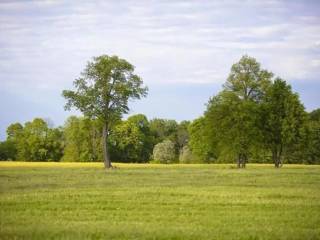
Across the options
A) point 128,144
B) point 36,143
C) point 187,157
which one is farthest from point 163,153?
point 36,143

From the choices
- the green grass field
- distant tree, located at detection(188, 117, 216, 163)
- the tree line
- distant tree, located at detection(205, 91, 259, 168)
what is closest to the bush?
distant tree, located at detection(188, 117, 216, 163)

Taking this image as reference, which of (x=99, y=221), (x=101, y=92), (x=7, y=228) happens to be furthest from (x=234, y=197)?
(x=101, y=92)

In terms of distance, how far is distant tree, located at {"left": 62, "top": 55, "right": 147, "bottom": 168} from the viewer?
68688mm

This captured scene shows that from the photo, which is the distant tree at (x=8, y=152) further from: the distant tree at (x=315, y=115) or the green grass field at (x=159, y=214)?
the green grass field at (x=159, y=214)

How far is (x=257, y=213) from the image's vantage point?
2028cm

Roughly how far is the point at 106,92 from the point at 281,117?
25.2m

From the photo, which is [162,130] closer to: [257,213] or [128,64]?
[128,64]

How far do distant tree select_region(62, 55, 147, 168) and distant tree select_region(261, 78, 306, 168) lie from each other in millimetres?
18394

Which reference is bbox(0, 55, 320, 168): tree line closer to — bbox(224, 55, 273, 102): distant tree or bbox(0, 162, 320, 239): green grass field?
bbox(224, 55, 273, 102): distant tree

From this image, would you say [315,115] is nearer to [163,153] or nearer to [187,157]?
[187,157]

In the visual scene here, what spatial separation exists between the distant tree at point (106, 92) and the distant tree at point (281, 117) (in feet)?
60.3

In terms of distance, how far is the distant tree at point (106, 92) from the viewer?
225 feet

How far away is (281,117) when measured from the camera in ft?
243

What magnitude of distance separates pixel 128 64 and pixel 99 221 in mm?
54195
